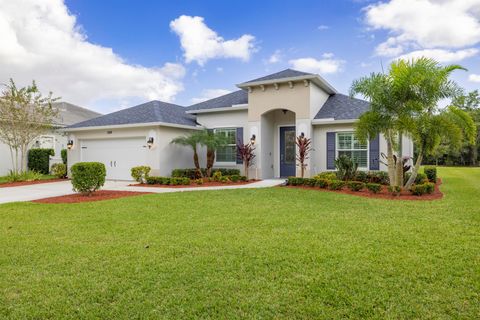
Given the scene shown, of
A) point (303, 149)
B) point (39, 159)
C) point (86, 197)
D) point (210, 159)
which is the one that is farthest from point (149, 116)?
point (39, 159)

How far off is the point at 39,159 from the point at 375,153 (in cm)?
2087

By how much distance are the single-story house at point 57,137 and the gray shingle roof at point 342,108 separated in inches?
631

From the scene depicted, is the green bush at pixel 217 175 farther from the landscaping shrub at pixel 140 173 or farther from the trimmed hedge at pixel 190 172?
the landscaping shrub at pixel 140 173

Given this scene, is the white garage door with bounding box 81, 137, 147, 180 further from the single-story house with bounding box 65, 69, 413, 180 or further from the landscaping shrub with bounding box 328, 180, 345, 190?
the landscaping shrub with bounding box 328, 180, 345, 190

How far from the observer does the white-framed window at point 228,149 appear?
17078 mm

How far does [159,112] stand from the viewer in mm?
16953

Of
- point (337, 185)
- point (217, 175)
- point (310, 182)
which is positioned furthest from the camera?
point (217, 175)

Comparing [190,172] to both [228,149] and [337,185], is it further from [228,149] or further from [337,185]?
[337,185]

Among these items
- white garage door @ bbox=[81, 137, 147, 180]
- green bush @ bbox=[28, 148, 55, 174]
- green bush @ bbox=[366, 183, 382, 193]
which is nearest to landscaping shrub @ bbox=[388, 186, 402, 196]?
green bush @ bbox=[366, 183, 382, 193]

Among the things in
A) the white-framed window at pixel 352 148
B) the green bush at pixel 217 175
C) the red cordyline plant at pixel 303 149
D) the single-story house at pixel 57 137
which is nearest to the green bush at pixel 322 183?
the red cordyline plant at pixel 303 149

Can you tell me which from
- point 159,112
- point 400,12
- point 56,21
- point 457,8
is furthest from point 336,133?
point 56,21

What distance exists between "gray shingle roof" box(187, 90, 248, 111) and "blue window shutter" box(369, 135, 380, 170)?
6.89m

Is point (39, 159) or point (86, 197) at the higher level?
point (39, 159)

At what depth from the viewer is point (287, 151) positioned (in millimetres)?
16969
